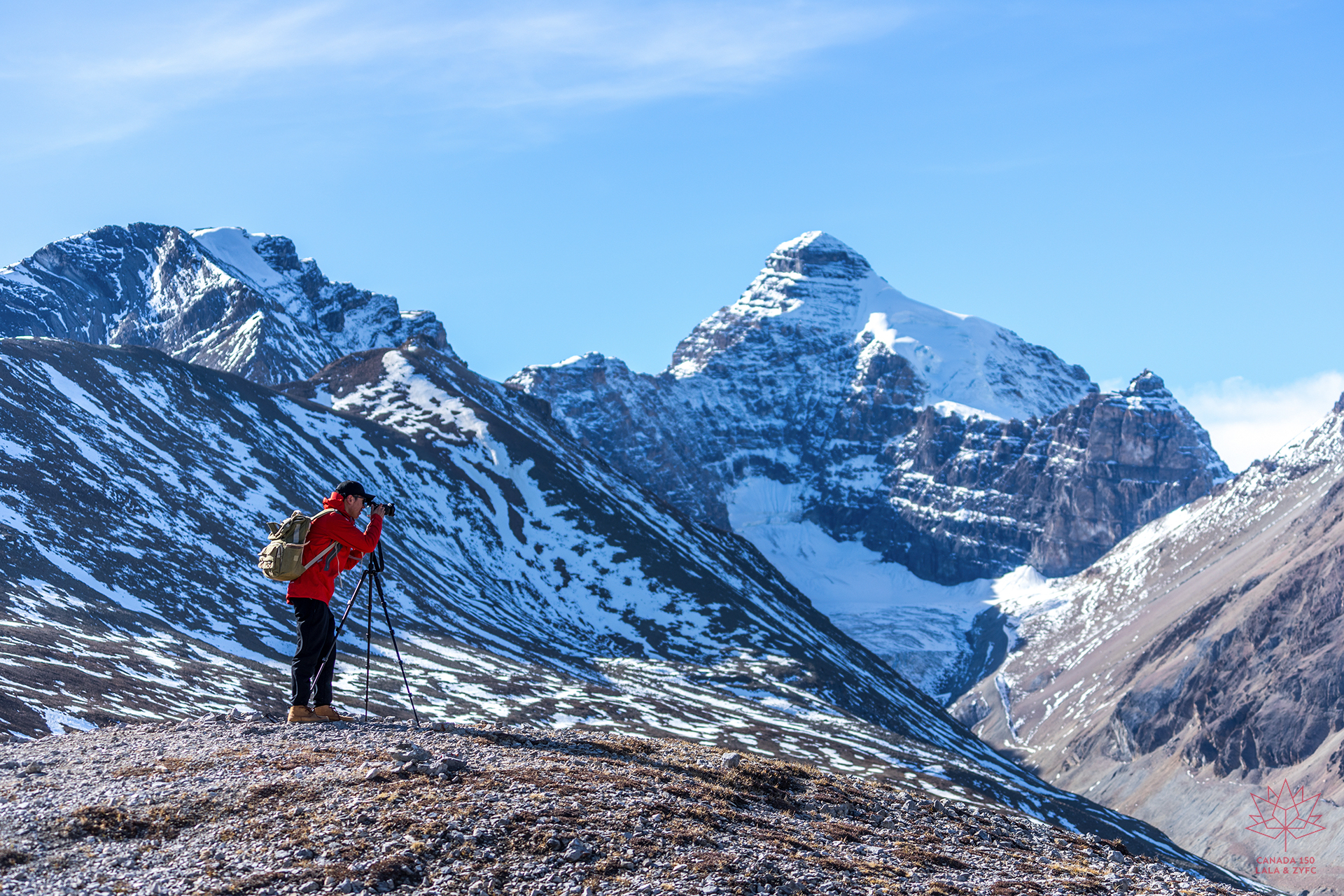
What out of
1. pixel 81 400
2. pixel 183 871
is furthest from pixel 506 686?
pixel 183 871

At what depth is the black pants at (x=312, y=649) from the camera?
1018 inches

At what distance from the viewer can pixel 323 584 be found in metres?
26.0

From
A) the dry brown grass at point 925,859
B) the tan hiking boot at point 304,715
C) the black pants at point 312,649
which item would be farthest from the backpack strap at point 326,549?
the dry brown grass at point 925,859

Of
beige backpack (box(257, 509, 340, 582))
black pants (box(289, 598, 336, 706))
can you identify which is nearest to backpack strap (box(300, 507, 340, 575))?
beige backpack (box(257, 509, 340, 582))

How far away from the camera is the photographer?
84.3 ft

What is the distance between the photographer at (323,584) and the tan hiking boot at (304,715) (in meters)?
0.01

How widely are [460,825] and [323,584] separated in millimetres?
7670

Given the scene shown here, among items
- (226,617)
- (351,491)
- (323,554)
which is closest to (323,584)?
(323,554)

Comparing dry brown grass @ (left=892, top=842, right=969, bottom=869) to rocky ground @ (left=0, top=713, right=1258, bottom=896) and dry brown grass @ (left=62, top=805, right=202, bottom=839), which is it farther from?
dry brown grass @ (left=62, top=805, right=202, bottom=839)

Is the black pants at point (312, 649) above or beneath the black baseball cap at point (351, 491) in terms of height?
beneath

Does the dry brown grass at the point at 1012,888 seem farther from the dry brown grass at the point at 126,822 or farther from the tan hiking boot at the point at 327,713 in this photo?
the tan hiking boot at the point at 327,713

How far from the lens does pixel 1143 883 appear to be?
2361 centimetres

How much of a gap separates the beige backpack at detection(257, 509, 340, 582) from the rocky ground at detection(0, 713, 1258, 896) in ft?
10.8

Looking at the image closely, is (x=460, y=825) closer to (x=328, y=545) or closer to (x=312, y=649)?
(x=312, y=649)
